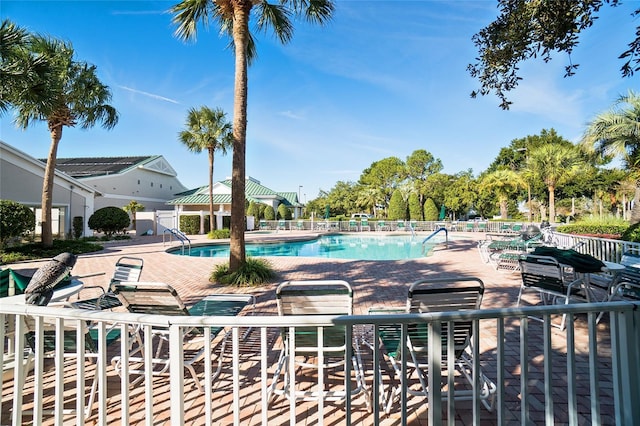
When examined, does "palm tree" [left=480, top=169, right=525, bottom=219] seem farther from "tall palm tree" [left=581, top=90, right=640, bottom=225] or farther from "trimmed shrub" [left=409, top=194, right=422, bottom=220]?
"tall palm tree" [left=581, top=90, right=640, bottom=225]

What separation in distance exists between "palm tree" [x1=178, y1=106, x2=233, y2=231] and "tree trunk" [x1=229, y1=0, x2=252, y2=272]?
13203mm

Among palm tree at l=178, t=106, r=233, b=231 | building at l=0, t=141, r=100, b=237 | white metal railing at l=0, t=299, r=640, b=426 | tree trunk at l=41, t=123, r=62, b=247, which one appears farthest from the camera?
palm tree at l=178, t=106, r=233, b=231

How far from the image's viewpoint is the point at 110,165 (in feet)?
91.1

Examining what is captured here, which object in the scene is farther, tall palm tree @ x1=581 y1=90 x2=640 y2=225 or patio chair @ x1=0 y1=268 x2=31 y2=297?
tall palm tree @ x1=581 y1=90 x2=640 y2=225

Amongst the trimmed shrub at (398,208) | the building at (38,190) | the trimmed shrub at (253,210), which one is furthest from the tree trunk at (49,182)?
the trimmed shrub at (398,208)

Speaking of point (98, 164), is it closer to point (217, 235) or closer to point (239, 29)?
point (217, 235)

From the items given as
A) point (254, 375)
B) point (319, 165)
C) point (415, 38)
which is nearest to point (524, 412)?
point (254, 375)

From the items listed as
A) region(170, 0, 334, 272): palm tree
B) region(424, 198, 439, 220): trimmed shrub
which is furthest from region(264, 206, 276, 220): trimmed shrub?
region(170, 0, 334, 272): palm tree

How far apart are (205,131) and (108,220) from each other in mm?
7879

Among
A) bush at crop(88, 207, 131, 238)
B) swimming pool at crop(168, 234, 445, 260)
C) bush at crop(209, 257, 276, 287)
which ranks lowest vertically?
swimming pool at crop(168, 234, 445, 260)

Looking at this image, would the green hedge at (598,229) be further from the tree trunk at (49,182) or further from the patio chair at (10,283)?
the tree trunk at (49,182)

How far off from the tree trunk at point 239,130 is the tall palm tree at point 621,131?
1308 cm

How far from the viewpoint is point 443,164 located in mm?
36844

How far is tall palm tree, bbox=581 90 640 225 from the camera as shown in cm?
1065
